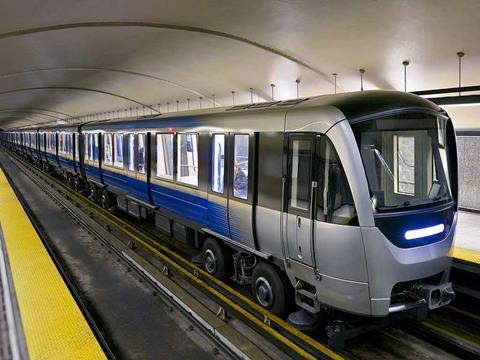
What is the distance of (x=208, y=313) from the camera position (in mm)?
5465

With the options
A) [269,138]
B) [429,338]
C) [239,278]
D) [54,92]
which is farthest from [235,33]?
[54,92]

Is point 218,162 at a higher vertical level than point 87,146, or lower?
lower

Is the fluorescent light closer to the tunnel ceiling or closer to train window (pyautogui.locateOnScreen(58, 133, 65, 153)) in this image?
the tunnel ceiling

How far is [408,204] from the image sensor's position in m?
4.47

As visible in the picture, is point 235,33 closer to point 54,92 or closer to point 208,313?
point 208,313

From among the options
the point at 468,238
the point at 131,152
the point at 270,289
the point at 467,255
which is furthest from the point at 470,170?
the point at 131,152

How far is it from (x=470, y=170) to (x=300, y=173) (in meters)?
7.95

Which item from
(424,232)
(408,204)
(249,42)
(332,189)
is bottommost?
(424,232)

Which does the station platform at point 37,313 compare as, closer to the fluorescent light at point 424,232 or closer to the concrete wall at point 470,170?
the fluorescent light at point 424,232

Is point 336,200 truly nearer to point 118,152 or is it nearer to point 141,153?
point 141,153

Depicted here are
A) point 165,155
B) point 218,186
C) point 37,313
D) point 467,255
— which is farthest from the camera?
point 165,155

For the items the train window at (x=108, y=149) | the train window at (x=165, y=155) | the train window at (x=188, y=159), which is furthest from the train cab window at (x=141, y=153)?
the train window at (x=108, y=149)

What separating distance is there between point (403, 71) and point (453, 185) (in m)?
5.88

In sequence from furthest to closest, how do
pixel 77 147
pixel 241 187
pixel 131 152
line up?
pixel 77 147, pixel 131 152, pixel 241 187
